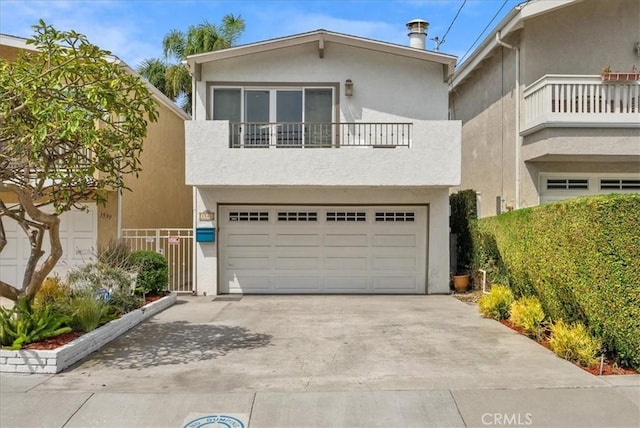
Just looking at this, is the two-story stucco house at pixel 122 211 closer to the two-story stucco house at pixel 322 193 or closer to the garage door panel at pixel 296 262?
the two-story stucco house at pixel 322 193

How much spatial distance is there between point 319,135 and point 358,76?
1991mm

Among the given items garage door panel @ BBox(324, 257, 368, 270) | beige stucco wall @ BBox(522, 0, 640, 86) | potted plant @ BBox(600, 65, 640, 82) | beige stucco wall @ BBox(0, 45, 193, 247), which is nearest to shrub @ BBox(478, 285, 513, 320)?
garage door panel @ BBox(324, 257, 368, 270)

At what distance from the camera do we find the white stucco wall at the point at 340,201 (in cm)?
1335

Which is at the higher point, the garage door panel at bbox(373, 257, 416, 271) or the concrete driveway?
the garage door panel at bbox(373, 257, 416, 271)

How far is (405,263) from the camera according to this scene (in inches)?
541

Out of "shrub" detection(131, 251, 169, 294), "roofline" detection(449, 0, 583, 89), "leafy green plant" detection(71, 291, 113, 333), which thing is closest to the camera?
"leafy green plant" detection(71, 291, 113, 333)

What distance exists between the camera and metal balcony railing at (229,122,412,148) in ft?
42.7

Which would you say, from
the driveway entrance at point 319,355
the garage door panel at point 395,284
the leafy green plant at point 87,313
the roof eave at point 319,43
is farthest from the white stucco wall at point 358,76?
the leafy green plant at point 87,313

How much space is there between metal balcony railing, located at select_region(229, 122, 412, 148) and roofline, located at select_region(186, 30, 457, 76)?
192 centimetres

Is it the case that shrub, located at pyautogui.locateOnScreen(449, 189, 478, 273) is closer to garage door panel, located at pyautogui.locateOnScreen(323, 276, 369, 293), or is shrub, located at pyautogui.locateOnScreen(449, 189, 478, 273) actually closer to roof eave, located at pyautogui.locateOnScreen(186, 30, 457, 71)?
garage door panel, located at pyautogui.locateOnScreen(323, 276, 369, 293)

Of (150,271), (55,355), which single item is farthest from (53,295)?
(55,355)

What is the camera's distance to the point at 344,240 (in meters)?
13.7

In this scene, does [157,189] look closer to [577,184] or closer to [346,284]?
[346,284]

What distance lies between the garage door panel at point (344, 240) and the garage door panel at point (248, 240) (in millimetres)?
1625
